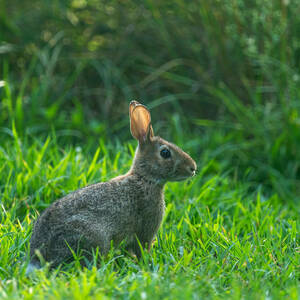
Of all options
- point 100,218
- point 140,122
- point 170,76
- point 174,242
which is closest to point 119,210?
point 100,218

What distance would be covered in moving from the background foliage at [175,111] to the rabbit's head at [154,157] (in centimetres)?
46

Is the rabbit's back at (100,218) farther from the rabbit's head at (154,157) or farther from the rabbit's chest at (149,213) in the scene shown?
the rabbit's head at (154,157)

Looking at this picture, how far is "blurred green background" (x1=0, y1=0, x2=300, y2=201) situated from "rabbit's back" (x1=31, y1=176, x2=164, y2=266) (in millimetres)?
2055

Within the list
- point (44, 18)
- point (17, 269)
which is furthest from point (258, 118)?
point (17, 269)

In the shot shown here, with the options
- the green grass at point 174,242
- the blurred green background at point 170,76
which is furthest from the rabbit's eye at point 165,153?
the blurred green background at point 170,76

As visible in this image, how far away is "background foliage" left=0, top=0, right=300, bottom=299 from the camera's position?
412 centimetres

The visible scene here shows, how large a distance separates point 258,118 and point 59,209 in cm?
354

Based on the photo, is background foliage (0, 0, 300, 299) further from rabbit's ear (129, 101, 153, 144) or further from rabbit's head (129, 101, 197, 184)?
rabbit's ear (129, 101, 153, 144)

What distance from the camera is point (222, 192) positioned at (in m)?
5.35

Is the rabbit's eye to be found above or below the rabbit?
above

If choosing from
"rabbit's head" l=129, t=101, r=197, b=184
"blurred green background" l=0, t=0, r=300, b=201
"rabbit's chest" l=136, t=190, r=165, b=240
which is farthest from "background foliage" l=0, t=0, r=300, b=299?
"rabbit's head" l=129, t=101, r=197, b=184

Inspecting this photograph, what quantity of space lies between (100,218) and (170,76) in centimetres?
377

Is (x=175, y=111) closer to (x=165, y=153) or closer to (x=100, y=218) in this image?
(x=165, y=153)

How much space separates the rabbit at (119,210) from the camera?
3.63 m
